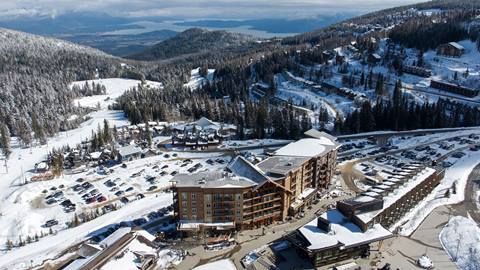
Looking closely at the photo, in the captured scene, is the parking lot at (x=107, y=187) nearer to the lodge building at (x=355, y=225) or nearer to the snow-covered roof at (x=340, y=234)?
the snow-covered roof at (x=340, y=234)

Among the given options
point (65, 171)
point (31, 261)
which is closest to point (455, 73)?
point (65, 171)

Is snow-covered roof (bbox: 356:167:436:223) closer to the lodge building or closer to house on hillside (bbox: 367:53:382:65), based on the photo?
the lodge building

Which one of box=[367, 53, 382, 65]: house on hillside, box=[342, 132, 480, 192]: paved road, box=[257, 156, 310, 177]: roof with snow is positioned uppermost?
box=[367, 53, 382, 65]: house on hillside

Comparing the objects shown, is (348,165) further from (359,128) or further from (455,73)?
(455,73)

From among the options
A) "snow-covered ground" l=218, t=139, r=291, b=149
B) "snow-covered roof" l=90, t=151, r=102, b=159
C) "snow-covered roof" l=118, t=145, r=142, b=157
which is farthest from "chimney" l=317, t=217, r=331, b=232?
"snow-covered roof" l=90, t=151, r=102, b=159

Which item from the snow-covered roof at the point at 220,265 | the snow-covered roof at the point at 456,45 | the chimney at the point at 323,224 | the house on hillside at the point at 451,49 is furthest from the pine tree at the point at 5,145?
the snow-covered roof at the point at 456,45

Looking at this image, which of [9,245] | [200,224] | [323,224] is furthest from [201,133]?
[323,224]

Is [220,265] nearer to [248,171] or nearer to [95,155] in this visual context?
[248,171]
